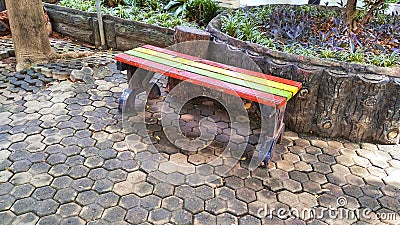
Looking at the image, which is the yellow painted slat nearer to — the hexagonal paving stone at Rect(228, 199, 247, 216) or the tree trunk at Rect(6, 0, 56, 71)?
the hexagonal paving stone at Rect(228, 199, 247, 216)

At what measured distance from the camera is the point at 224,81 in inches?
116

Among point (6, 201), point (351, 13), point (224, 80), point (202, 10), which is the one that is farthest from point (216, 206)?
point (202, 10)

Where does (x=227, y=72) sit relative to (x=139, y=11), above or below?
below

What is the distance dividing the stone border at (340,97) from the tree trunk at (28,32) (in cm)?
286

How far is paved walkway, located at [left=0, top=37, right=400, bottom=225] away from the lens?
241 centimetres

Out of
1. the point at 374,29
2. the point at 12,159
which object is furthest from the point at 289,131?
the point at 12,159

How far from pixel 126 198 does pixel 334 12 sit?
12.5 ft

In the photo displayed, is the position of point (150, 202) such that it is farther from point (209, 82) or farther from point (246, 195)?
point (209, 82)

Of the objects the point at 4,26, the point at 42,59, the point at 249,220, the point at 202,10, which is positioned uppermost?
the point at 202,10

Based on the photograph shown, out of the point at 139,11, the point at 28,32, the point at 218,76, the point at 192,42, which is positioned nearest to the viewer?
the point at 218,76

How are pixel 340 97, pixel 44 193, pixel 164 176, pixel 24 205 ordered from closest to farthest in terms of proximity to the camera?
pixel 24 205, pixel 44 193, pixel 164 176, pixel 340 97

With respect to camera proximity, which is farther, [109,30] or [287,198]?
[109,30]

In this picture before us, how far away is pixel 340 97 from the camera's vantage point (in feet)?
10.4

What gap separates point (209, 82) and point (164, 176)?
0.85 metres
